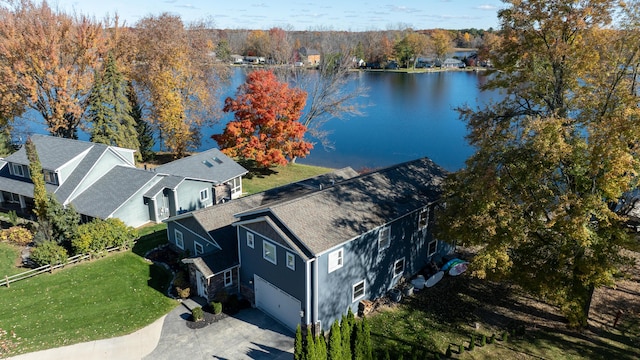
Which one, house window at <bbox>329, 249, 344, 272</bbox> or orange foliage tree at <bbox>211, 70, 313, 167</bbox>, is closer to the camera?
house window at <bbox>329, 249, 344, 272</bbox>

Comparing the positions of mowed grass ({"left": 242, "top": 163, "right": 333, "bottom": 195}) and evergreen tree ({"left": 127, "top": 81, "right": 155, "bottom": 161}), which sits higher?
evergreen tree ({"left": 127, "top": 81, "right": 155, "bottom": 161})

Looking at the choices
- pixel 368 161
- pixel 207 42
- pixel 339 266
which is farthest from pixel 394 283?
pixel 207 42

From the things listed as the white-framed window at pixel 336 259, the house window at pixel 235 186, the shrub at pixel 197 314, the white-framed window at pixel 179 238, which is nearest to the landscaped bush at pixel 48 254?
the white-framed window at pixel 179 238

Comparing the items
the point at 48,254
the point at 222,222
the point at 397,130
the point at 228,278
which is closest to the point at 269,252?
the point at 228,278

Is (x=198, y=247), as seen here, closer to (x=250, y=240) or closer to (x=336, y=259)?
(x=250, y=240)

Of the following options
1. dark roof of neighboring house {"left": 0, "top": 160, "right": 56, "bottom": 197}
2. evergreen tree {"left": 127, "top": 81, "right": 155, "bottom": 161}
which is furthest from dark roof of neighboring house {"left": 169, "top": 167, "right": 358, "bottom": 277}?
evergreen tree {"left": 127, "top": 81, "right": 155, "bottom": 161}

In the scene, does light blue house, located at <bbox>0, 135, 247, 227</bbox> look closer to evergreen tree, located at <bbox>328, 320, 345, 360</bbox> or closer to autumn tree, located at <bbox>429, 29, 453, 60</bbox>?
evergreen tree, located at <bbox>328, 320, 345, 360</bbox>
